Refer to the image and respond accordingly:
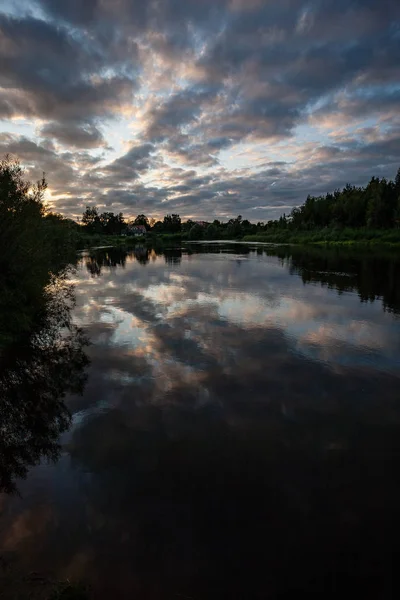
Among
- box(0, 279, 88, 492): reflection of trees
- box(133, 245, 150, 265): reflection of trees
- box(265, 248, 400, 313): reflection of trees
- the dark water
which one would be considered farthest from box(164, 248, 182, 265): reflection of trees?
the dark water

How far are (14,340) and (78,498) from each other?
44.2ft

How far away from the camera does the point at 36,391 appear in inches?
529

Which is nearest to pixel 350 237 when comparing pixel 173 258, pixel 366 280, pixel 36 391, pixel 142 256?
pixel 173 258

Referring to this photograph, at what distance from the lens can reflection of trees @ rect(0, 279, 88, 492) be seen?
31.9 ft

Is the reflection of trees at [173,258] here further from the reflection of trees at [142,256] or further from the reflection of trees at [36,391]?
the reflection of trees at [36,391]

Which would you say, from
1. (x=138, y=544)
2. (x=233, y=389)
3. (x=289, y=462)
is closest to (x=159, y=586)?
(x=138, y=544)

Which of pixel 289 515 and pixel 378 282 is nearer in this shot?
pixel 289 515

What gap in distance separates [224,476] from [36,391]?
28.1 feet

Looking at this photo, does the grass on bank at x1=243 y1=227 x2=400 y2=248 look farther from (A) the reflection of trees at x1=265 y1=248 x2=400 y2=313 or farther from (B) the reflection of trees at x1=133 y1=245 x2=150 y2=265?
(B) the reflection of trees at x1=133 y1=245 x2=150 y2=265

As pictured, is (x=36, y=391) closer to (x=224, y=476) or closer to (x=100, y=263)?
(x=224, y=476)

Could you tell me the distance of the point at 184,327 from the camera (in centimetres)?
2156

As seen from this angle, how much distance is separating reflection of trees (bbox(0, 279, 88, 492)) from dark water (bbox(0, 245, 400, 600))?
58 centimetres

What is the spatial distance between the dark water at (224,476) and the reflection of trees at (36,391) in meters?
0.58

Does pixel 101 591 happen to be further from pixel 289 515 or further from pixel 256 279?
pixel 256 279
